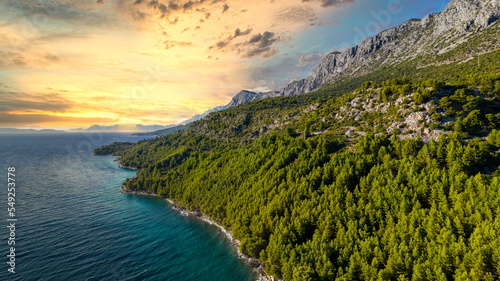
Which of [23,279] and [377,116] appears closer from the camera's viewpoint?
[23,279]

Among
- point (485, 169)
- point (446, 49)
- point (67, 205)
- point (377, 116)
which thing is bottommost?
point (67, 205)

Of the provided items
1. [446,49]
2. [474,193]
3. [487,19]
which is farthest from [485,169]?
[487,19]

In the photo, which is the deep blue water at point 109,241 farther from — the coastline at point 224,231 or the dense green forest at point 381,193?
the dense green forest at point 381,193

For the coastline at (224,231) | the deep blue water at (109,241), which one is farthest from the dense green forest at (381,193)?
the deep blue water at (109,241)

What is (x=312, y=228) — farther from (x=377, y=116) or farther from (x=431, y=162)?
(x=377, y=116)

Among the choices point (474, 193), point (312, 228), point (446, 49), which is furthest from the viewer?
point (446, 49)

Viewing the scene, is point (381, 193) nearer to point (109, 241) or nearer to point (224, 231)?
point (224, 231)
